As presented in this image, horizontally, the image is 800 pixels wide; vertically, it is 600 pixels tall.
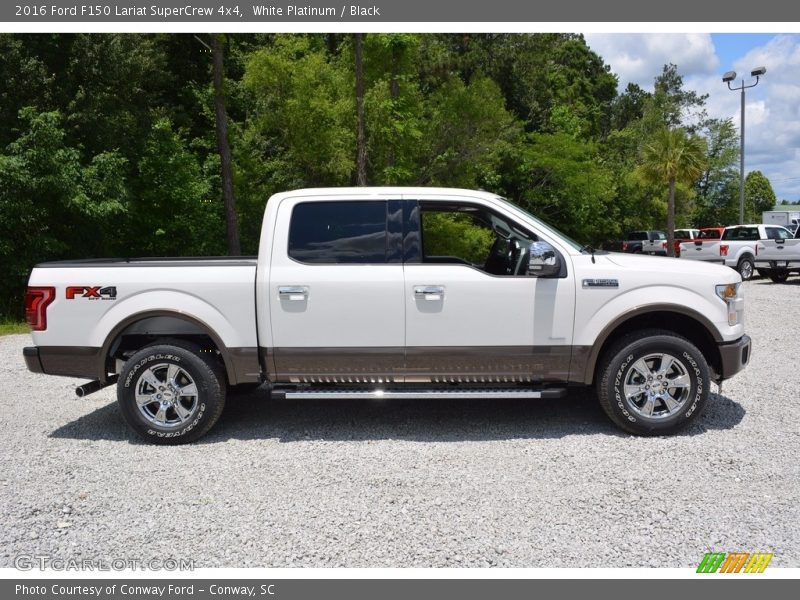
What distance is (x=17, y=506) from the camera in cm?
434

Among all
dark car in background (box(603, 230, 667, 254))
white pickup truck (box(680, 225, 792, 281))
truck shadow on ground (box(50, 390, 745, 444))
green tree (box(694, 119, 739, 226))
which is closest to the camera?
truck shadow on ground (box(50, 390, 745, 444))

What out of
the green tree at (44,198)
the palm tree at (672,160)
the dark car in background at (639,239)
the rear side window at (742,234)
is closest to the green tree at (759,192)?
the dark car in background at (639,239)

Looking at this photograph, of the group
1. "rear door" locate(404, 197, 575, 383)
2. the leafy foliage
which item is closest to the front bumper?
"rear door" locate(404, 197, 575, 383)

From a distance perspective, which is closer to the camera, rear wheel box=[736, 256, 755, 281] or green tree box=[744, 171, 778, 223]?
rear wheel box=[736, 256, 755, 281]

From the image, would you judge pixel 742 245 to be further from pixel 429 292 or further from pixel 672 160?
pixel 429 292

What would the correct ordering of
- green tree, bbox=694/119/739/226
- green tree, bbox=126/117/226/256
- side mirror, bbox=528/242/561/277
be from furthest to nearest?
green tree, bbox=694/119/739/226 → green tree, bbox=126/117/226/256 → side mirror, bbox=528/242/561/277

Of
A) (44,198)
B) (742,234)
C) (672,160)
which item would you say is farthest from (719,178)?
(44,198)

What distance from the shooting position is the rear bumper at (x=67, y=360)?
547cm

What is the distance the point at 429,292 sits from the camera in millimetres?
5305

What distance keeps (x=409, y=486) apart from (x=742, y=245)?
2125 centimetres

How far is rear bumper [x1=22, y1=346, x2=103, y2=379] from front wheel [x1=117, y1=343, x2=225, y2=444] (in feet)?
0.89

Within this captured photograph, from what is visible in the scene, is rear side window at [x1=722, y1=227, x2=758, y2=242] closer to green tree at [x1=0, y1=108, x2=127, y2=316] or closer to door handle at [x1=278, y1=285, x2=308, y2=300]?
green tree at [x1=0, y1=108, x2=127, y2=316]

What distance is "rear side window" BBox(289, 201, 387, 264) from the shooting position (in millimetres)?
5441

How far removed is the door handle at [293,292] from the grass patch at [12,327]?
32.6 ft
